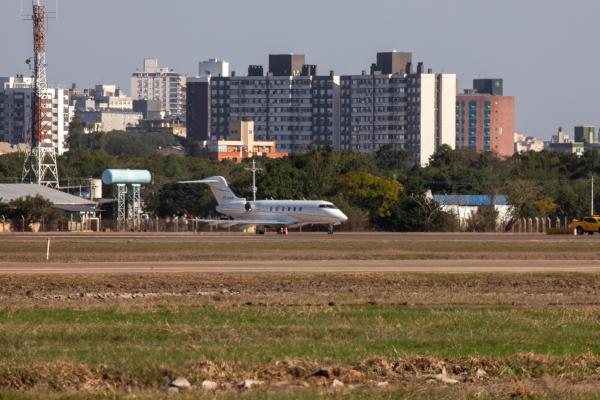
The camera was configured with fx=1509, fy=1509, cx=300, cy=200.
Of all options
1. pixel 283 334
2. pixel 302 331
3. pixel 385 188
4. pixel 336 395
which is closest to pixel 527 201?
pixel 385 188

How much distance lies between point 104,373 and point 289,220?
270ft

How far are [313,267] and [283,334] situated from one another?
26.6 m

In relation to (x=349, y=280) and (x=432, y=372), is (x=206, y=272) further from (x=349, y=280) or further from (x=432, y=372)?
(x=432, y=372)

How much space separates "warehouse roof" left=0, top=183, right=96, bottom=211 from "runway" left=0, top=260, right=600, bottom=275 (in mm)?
67230

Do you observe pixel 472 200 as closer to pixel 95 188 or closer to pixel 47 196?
pixel 95 188

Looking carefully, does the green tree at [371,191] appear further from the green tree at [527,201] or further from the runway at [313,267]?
the runway at [313,267]

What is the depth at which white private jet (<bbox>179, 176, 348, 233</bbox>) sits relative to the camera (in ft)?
339

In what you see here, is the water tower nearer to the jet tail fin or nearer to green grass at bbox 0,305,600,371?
the jet tail fin

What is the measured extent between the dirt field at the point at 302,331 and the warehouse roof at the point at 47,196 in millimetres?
71906

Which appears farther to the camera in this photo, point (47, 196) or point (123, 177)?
point (123, 177)

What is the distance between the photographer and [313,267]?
54406 millimetres

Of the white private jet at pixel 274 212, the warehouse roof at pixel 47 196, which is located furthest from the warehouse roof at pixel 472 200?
the warehouse roof at pixel 47 196

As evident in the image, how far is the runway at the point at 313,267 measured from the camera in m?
50.9

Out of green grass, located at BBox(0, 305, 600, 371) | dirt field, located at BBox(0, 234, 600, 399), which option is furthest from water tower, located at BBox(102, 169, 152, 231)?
green grass, located at BBox(0, 305, 600, 371)
